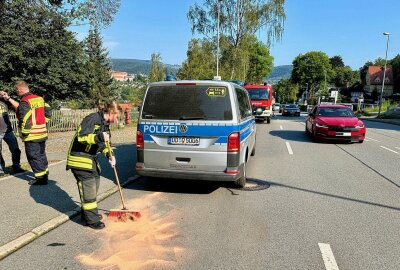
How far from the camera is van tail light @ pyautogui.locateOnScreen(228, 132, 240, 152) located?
5.49 m

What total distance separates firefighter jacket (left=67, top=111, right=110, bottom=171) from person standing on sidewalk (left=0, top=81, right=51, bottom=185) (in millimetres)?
2074

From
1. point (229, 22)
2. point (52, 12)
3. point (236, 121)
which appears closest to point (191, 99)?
point (236, 121)

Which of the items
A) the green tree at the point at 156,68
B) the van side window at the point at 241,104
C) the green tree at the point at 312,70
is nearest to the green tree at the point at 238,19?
the green tree at the point at 156,68

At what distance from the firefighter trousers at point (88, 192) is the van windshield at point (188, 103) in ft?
5.81

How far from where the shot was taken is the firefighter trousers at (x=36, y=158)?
6027mm

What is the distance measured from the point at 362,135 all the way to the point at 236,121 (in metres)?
9.22

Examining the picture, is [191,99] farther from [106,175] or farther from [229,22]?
[229,22]

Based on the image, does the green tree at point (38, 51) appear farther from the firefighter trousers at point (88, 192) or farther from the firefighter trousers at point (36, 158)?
the firefighter trousers at point (88, 192)

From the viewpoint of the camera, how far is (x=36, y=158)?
239 inches

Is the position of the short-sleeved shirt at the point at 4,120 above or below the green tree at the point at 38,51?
below

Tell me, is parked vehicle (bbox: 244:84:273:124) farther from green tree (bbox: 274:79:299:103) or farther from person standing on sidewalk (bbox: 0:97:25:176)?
green tree (bbox: 274:79:299:103)

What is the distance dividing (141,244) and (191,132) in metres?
2.18

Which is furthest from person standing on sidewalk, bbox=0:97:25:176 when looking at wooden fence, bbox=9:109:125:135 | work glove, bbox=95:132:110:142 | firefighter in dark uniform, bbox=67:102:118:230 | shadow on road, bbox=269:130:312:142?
shadow on road, bbox=269:130:312:142

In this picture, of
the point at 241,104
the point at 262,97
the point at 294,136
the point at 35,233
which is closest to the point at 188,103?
the point at 241,104
